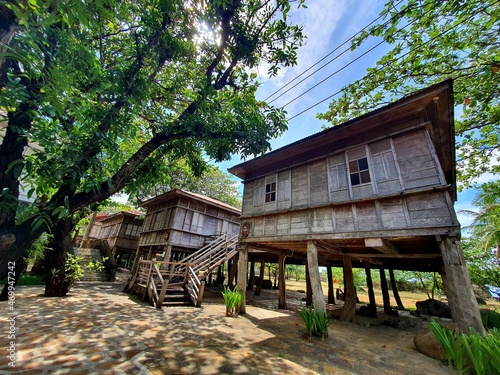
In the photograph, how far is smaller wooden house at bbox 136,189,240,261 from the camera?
46.5 feet

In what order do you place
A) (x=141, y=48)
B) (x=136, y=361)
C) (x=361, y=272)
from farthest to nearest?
(x=361, y=272) → (x=141, y=48) → (x=136, y=361)

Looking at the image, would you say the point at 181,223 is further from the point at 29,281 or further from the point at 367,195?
the point at 367,195

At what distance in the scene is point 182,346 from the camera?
4.67 metres

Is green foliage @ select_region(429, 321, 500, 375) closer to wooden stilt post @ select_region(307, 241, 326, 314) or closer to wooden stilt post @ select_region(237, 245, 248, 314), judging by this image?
wooden stilt post @ select_region(307, 241, 326, 314)

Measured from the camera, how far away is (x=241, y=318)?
25.4 ft

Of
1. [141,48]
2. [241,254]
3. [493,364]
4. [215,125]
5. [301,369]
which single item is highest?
[141,48]

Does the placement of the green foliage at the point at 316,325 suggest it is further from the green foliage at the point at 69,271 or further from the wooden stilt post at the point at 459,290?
the green foliage at the point at 69,271

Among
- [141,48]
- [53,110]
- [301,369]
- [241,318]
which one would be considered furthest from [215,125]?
[241,318]

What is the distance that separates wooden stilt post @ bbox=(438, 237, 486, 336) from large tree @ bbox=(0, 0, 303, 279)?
4944 mm

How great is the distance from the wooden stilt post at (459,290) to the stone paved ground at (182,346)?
1.06 metres

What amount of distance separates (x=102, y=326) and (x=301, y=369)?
501 centimetres

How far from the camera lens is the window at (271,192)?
9012 millimetres

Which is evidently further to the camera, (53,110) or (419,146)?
(419,146)

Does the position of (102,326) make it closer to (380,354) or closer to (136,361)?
(136,361)
